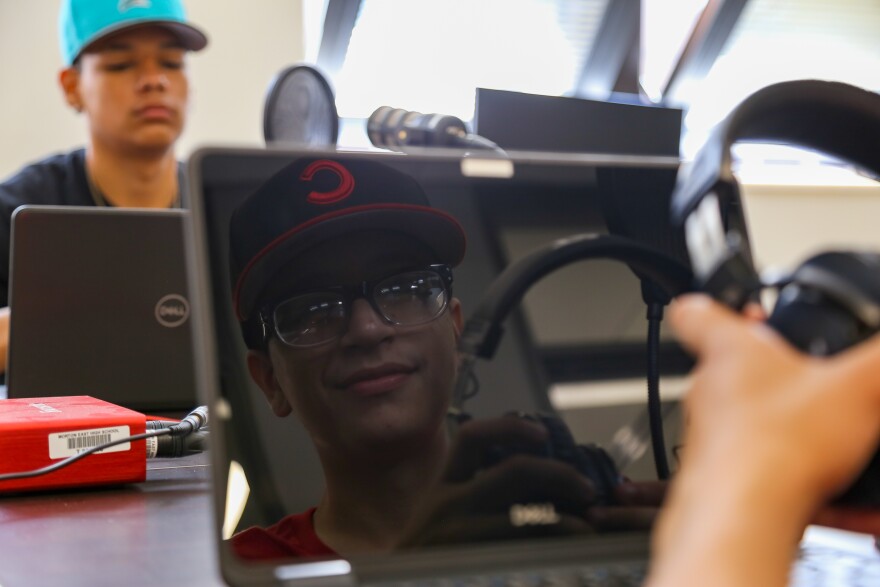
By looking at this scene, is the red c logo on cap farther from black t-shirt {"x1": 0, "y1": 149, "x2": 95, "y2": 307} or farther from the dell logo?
black t-shirt {"x1": 0, "y1": 149, "x2": 95, "y2": 307}

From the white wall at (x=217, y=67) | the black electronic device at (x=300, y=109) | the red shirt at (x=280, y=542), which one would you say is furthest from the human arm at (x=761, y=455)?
the white wall at (x=217, y=67)

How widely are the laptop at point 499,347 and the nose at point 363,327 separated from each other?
0.05 m

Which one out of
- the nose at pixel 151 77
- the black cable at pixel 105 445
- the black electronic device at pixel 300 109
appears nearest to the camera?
the black cable at pixel 105 445

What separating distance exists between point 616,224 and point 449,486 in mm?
197

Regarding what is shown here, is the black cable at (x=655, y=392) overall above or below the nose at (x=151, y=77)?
below

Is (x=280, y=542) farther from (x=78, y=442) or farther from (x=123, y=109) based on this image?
(x=123, y=109)

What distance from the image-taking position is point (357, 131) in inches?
140

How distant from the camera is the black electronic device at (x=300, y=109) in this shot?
911mm

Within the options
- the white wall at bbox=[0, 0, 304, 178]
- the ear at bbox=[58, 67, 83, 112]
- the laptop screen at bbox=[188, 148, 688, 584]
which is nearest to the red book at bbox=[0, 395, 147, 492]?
the laptop screen at bbox=[188, 148, 688, 584]

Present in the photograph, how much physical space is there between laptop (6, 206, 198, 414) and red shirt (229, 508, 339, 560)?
0.57m

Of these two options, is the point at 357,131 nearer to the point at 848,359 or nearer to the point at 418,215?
the point at 418,215

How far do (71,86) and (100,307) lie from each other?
4.07 feet

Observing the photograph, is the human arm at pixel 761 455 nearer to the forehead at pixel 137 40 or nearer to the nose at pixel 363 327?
the nose at pixel 363 327

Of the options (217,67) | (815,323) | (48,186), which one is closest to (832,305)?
(815,323)
